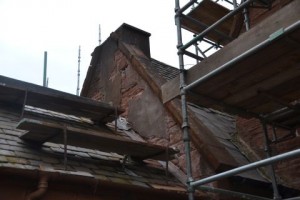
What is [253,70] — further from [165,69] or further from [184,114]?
[165,69]

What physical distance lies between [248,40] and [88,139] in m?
2.81

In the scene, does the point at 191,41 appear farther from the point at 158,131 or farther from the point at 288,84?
the point at 158,131

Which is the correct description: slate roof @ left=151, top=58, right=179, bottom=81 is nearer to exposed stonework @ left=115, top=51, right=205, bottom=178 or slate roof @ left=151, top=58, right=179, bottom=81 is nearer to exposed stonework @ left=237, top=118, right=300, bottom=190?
exposed stonework @ left=115, top=51, right=205, bottom=178

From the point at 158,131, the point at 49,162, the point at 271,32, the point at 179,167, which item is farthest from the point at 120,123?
the point at 271,32

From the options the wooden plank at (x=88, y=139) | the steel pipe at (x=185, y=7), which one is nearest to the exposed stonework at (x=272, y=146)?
the wooden plank at (x=88, y=139)

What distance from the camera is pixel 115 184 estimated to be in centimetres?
579

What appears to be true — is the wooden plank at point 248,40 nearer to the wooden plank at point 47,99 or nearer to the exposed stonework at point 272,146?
the exposed stonework at point 272,146

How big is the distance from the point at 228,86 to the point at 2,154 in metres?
2.87

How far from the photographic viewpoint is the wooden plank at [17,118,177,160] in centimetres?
580

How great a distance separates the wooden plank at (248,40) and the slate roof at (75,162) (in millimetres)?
1609

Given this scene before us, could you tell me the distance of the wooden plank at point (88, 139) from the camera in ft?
19.0

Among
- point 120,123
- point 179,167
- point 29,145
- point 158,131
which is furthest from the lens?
point 120,123

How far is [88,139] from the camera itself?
626 cm

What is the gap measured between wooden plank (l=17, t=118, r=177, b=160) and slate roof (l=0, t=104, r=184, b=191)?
19 cm
